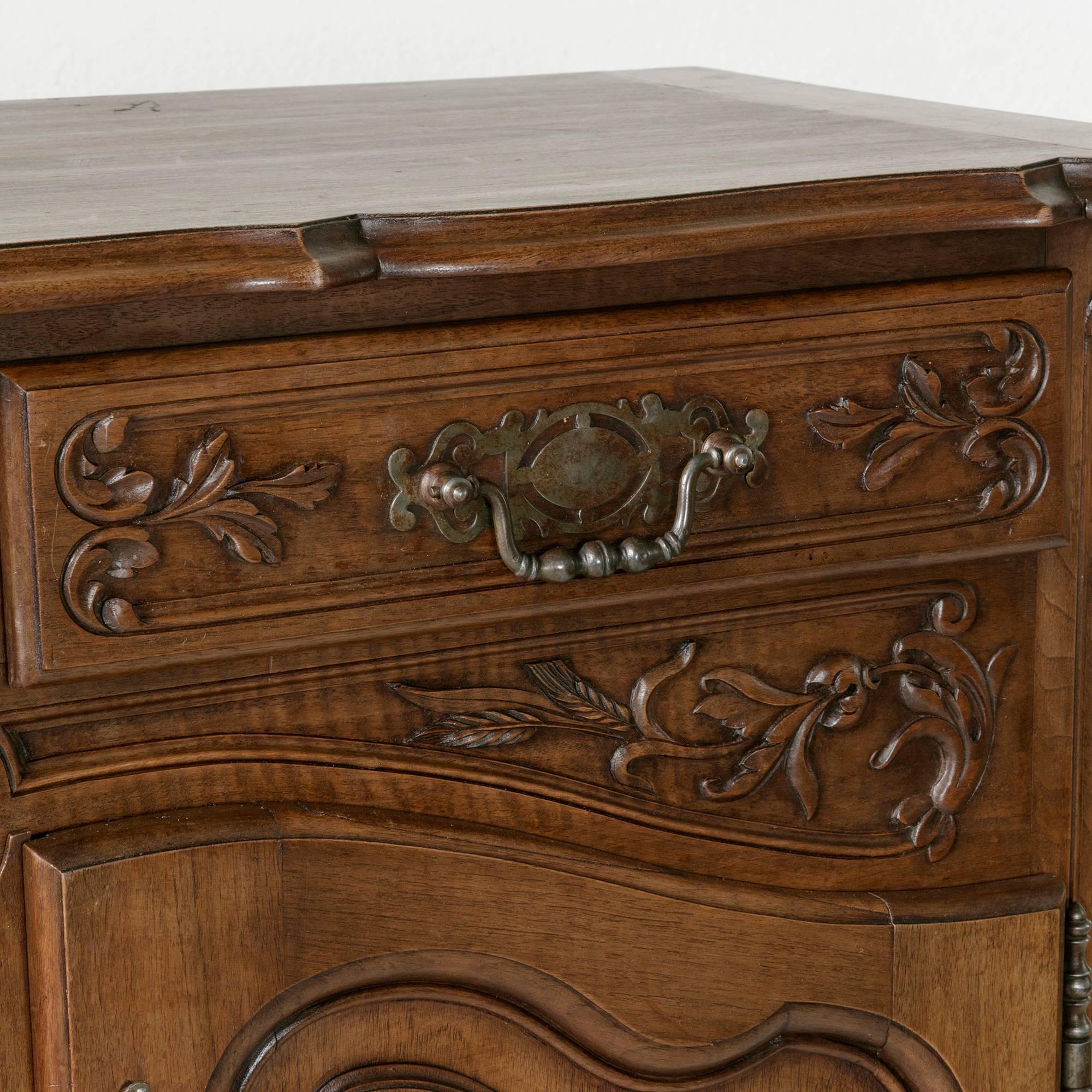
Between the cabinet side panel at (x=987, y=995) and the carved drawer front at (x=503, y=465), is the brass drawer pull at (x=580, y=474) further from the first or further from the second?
the cabinet side panel at (x=987, y=995)

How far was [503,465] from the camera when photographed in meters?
0.55


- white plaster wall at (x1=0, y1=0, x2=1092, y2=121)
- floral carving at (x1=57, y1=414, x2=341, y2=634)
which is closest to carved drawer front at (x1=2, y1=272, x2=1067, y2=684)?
floral carving at (x1=57, y1=414, x2=341, y2=634)

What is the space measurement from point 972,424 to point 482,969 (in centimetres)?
29

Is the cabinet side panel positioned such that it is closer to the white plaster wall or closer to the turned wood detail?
the turned wood detail

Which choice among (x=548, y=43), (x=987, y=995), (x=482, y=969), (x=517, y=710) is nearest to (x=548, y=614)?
(x=517, y=710)

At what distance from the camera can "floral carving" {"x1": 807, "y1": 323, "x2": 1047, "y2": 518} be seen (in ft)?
1.95

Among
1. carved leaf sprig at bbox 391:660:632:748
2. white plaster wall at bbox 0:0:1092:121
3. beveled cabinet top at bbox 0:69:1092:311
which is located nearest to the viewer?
beveled cabinet top at bbox 0:69:1092:311

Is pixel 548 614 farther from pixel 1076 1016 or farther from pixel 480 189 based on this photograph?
pixel 1076 1016

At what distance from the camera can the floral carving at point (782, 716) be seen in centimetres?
59

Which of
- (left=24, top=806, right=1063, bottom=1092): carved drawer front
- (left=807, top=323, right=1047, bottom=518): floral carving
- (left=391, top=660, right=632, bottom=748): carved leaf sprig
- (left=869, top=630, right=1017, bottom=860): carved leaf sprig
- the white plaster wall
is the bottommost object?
(left=24, top=806, right=1063, bottom=1092): carved drawer front

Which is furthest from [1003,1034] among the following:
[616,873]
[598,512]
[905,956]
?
[598,512]

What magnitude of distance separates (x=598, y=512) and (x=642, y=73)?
0.58 metres

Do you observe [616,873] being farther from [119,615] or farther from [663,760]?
[119,615]

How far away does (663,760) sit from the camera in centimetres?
62
